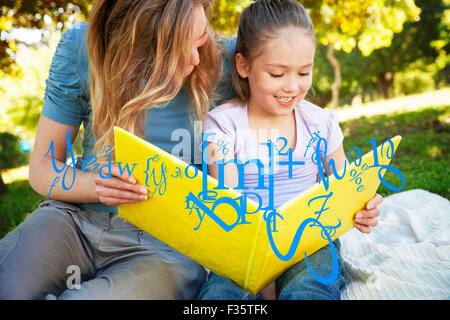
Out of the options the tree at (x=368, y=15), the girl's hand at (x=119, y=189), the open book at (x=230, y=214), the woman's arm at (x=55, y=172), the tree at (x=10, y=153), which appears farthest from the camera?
the tree at (x=10, y=153)

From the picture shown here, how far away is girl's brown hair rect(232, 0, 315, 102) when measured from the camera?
179 centimetres

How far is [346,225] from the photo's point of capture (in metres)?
1.64

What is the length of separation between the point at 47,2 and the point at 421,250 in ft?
14.3

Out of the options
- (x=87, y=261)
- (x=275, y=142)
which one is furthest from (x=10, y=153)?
(x=275, y=142)

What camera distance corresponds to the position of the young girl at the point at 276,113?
1756 mm

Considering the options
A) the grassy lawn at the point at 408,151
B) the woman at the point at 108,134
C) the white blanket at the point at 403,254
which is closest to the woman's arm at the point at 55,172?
the woman at the point at 108,134

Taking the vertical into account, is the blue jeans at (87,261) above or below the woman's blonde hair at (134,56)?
below

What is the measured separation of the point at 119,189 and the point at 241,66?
91 cm

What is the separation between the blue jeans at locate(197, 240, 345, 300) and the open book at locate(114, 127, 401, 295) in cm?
3

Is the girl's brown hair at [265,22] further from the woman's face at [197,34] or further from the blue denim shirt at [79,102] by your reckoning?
the blue denim shirt at [79,102]

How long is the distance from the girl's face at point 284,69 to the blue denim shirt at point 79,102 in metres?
0.38

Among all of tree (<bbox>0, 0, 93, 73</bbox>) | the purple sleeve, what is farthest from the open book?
tree (<bbox>0, 0, 93, 73</bbox>)

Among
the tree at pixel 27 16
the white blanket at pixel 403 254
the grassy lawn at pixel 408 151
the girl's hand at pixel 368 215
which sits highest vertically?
the tree at pixel 27 16

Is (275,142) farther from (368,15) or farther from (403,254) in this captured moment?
(368,15)
